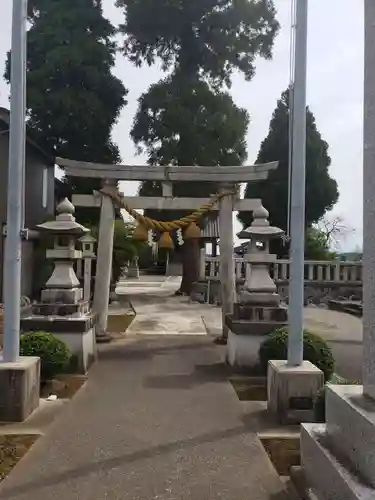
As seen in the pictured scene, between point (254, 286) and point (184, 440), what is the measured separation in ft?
13.2

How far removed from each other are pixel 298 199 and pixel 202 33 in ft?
61.4

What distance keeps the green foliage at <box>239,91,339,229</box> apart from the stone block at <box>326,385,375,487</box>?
22.5m

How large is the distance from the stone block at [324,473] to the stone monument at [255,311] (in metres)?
4.42

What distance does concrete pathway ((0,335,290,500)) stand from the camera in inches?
154

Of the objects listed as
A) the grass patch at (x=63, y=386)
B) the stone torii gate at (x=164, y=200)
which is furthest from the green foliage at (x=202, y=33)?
the grass patch at (x=63, y=386)

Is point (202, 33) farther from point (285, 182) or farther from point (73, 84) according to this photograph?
point (285, 182)

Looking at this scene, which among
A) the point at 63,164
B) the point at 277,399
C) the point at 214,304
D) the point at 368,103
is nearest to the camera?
the point at 368,103

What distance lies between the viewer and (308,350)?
22.5 ft

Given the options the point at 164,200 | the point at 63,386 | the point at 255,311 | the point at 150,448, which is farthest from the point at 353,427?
the point at 164,200

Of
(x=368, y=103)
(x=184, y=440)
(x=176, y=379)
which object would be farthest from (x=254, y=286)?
(x=368, y=103)

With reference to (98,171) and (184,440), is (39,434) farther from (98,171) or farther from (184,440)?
(98,171)

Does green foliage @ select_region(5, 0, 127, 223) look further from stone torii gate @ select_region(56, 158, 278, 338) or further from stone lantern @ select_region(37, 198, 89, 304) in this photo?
stone lantern @ select_region(37, 198, 89, 304)

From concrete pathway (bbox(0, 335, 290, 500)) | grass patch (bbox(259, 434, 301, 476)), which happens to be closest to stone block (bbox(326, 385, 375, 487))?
concrete pathway (bbox(0, 335, 290, 500))

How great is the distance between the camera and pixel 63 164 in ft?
35.0
